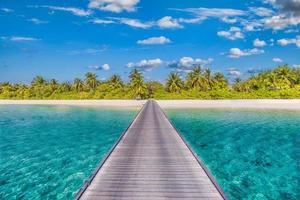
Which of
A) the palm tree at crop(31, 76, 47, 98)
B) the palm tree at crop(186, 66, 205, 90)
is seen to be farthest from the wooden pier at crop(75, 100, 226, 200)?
the palm tree at crop(31, 76, 47, 98)

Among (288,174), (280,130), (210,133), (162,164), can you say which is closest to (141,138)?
(162,164)

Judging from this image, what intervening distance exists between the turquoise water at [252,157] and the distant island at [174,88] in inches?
1965

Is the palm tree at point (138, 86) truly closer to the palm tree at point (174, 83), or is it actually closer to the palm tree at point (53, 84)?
the palm tree at point (174, 83)

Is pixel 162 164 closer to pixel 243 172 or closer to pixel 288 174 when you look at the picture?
pixel 243 172

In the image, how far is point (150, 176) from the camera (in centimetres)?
1016

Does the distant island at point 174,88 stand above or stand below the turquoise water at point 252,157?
above

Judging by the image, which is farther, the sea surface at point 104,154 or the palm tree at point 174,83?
the palm tree at point 174,83

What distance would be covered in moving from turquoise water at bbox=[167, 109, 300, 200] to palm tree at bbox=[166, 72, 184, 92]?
60575 millimetres

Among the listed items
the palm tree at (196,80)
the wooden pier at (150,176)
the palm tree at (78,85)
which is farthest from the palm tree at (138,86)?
the wooden pier at (150,176)

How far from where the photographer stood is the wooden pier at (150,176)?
8.54m

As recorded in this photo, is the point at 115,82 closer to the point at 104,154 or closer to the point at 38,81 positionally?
the point at 38,81

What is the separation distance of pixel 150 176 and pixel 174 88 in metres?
81.5

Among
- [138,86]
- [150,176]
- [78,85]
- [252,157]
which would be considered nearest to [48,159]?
[150,176]

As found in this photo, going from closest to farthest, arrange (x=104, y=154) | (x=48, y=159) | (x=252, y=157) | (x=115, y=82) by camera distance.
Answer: (x=48, y=159) → (x=252, y=157) → (x=104, y=154) → (x=115, y=82)
